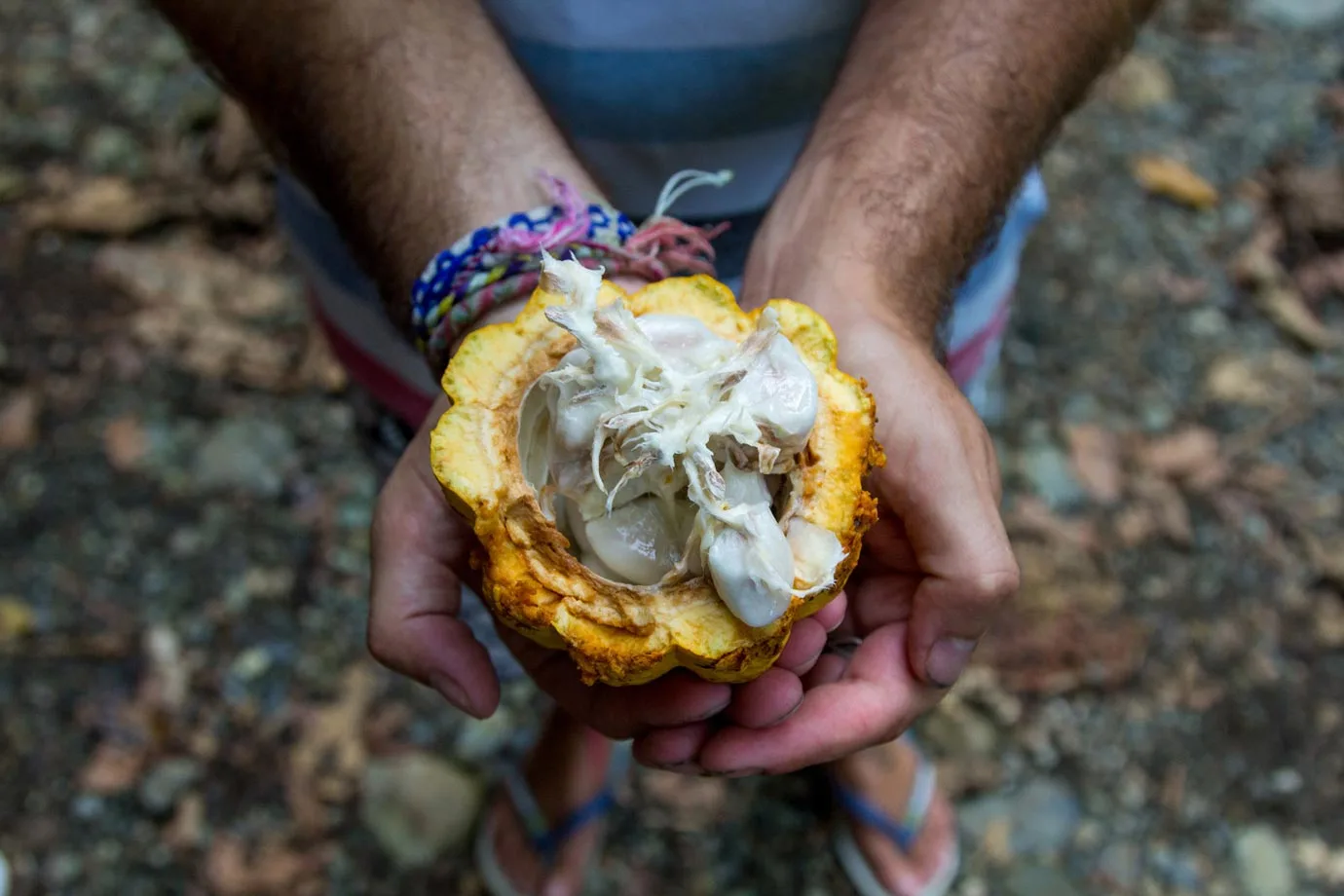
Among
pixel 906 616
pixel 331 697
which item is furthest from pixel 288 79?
pixel 331 697

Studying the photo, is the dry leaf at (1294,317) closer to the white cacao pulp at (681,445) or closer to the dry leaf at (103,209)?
the white cacao pulp at (681,445)

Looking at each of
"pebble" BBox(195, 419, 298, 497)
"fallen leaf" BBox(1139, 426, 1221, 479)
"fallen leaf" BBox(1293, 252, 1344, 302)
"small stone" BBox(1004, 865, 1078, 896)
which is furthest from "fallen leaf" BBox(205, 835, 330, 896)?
"fallen leaf" BBox(1293, 252, 1344, 302)

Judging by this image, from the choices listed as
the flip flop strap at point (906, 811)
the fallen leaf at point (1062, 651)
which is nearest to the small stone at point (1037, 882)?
the flip flop strap at point (906, 811)

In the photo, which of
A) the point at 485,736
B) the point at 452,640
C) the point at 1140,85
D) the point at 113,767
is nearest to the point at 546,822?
the point at 485,736

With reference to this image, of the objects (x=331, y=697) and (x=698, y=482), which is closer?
(x=698, y=482)

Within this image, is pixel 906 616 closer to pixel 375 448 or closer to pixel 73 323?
pixel 375 448

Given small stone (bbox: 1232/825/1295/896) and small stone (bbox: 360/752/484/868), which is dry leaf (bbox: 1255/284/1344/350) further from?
small stone (bbox: 360/752/484/868)
